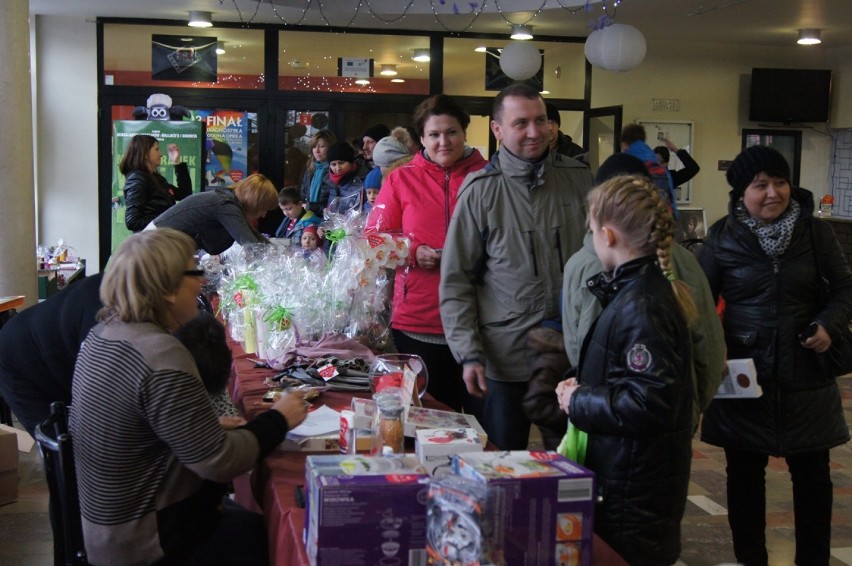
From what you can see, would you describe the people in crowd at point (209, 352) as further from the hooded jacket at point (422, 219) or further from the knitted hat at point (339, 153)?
the knitted hat at point (339, 153)

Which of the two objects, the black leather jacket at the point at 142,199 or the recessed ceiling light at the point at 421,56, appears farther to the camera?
the recessed ceiling light at the point at 421,56

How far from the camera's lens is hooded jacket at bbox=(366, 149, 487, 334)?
3455 millimetres

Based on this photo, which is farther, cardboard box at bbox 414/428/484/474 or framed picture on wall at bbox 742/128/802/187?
framed picture on wall at bbox 742/128/802/187

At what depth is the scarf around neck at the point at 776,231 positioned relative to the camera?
310 centimetres

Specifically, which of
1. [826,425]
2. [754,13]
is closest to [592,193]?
[826,425]

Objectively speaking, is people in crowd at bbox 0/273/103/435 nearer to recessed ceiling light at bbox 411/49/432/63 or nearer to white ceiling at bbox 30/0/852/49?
white ceiling at bbox 30/0/852/49

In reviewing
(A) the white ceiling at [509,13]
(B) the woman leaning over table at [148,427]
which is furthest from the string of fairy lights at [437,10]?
(B) the woman leaning over table at [148,427]

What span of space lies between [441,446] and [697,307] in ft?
3.02

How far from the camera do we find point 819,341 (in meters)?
3.04

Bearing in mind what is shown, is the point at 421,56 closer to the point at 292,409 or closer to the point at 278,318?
the point at 278,318

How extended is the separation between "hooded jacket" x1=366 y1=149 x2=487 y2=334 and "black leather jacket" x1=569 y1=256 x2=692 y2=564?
1.39 m

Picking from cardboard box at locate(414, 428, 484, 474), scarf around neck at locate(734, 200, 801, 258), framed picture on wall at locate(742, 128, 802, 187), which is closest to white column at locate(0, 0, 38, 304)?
scarf around neck at locate(734, 200, 801, 258)

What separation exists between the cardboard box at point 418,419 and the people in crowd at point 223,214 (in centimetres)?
213

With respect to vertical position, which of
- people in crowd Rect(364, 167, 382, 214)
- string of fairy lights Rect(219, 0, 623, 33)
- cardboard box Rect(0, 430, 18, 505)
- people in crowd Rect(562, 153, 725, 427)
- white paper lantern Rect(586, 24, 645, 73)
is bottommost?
cardboard box Rect(0, 430, 18, 505)
